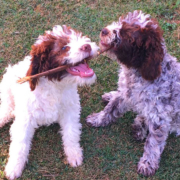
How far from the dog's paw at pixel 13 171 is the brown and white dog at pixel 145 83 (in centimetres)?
137

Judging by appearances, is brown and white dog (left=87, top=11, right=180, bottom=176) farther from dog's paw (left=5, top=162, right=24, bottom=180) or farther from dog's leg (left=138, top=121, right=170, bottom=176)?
dog's paw (left=5, top=162, right=24, bottom=180)

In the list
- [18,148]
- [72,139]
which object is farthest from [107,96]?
[18,148]

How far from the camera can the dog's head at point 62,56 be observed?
2.87m

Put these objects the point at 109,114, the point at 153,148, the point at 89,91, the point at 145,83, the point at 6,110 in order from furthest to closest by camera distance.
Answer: the point at 89,91, the point at 109,114, the point at 6,110, the point at 153,148, the point at 145,83

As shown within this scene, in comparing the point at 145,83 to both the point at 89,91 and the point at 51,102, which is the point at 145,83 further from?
the point at 89,91

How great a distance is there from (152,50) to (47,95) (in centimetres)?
141

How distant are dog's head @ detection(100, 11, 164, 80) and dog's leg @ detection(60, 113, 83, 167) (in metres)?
1.21

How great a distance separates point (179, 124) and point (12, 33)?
12.3 ft

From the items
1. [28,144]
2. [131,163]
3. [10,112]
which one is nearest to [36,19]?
[10,112]

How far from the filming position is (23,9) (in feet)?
19.5

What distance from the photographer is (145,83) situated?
3.54 metres

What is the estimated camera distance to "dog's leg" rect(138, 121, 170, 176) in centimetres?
374

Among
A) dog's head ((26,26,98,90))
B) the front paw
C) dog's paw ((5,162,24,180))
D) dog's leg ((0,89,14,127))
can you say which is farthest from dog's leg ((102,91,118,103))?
dog's paw ((5,162,24,180))

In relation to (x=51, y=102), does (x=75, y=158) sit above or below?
below
